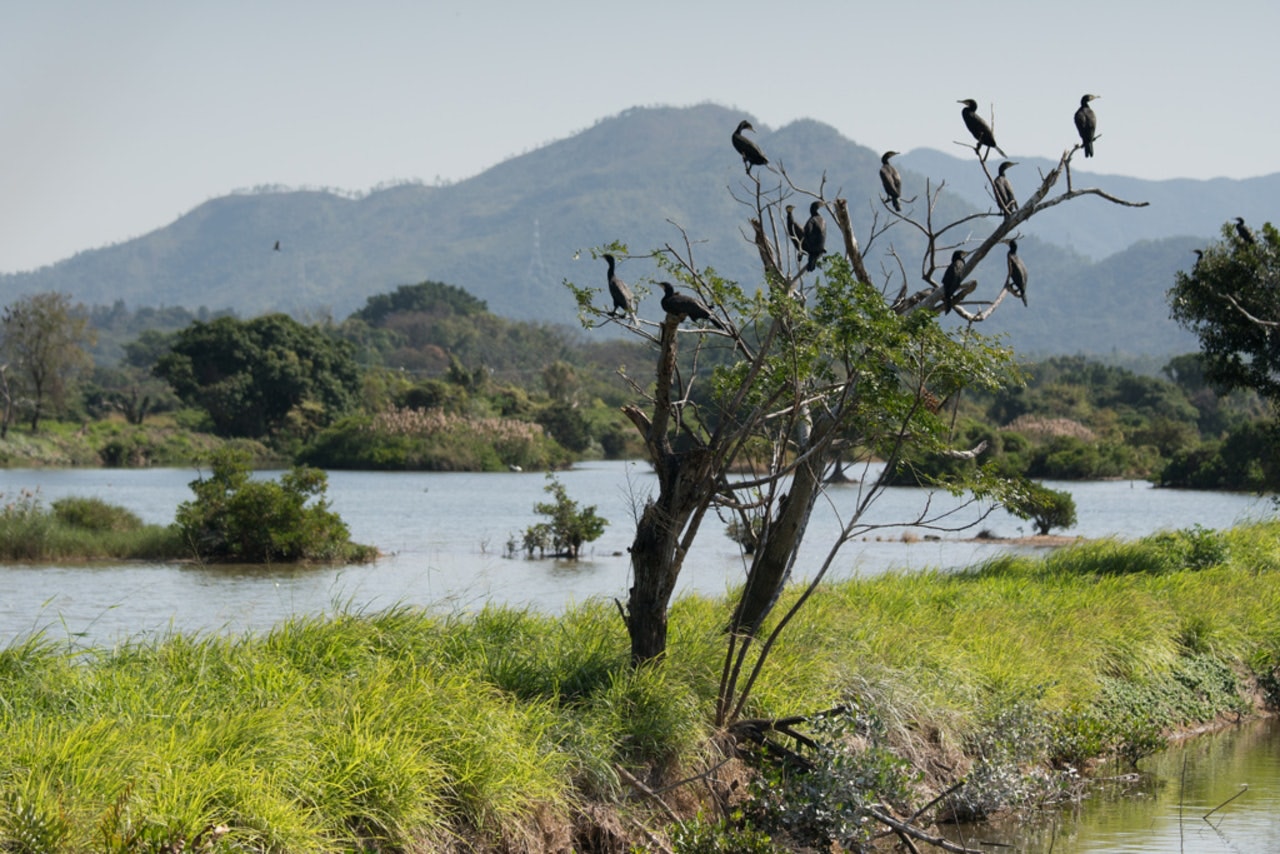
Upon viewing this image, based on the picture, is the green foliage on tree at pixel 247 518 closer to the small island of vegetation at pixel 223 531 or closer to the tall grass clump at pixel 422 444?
the small island of vegetation at pixel 223 531

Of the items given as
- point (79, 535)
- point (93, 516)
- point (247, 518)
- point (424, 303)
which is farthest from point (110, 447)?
point (424, 303)

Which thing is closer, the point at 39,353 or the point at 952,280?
the point at 952,280

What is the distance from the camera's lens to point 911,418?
792 cm

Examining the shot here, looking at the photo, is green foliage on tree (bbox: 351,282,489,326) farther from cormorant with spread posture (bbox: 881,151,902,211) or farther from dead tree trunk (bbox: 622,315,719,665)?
dead tree trunk (bbox: 622,315,719,665)

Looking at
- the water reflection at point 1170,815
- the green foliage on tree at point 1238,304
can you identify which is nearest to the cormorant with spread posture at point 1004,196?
the water reflection at point 1170,815

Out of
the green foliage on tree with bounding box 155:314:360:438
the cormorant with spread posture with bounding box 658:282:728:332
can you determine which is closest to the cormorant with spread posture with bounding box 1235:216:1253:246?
the cormorant with spread posture with bounding box 658:282:728:332

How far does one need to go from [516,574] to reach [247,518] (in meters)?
4.54

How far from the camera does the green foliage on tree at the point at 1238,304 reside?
660 inches

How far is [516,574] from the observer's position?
2222cm

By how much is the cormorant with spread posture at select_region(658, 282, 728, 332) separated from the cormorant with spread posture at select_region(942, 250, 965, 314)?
1.70m

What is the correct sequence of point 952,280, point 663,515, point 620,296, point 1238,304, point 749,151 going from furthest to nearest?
point 1238,304 < point 749,151 < point 952,280 < point 620,296 < point 663,515

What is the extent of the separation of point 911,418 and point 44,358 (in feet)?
204

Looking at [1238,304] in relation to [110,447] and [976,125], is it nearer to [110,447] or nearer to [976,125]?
[976,125]

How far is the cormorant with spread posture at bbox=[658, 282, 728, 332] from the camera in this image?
7.51 metres
